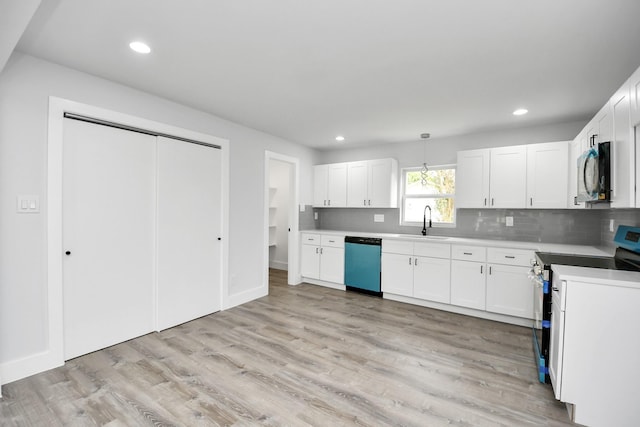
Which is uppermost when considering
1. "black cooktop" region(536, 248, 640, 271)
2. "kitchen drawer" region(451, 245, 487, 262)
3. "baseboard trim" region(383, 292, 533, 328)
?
"black cooktop" region(536, 248, 640, 271)

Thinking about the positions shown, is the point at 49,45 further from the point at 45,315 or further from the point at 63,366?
the point at 63,366

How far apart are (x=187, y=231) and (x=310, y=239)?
7.14ft

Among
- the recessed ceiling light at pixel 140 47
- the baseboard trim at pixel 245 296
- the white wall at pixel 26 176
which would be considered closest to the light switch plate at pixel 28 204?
the white wall at pixel 26 176

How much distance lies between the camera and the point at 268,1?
1.63 m

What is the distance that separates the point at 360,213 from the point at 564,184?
283 centimetres

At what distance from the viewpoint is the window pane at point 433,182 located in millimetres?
4500

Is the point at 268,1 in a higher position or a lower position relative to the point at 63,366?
higher

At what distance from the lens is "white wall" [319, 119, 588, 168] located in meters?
3.71

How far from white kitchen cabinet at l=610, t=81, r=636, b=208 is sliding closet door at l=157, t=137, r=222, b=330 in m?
3.62

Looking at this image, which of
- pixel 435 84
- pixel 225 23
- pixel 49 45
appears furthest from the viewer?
pixel 435 84

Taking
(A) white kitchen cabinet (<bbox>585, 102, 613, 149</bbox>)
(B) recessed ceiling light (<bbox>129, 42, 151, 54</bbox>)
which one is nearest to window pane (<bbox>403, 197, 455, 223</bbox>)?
(A) white kitchen cabinet (<bbox>585, 102, 613, 149</bbox>)

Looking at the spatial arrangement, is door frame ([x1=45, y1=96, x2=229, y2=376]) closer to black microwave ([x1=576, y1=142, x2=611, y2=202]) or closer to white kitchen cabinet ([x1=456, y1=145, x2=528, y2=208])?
black microwave ([x1=576, y1=142, x2=611, y2=202])

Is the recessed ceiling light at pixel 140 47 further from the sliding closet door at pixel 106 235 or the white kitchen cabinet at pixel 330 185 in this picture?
the white kitchen cabinet at pixel 330 185

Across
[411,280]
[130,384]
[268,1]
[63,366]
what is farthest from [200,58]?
[411,280]
